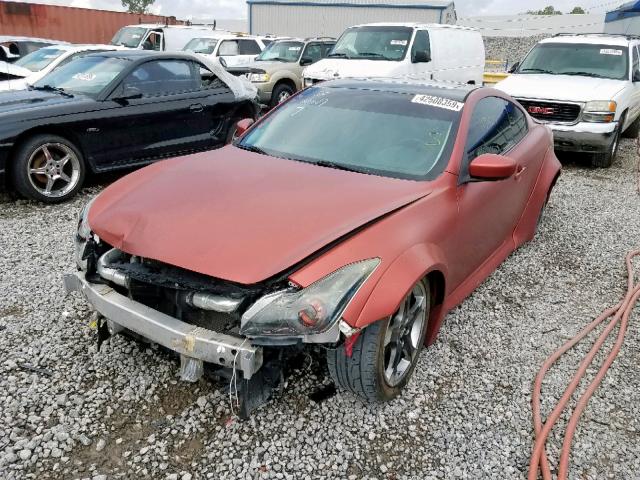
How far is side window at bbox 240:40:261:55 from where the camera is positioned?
1335 centimetres

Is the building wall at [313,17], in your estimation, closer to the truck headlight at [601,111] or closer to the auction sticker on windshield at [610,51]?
the auction sticker on windshield at [610,51]

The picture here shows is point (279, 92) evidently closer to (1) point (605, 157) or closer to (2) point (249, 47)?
(2) point (249, 47)

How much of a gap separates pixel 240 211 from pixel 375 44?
25.5 ft

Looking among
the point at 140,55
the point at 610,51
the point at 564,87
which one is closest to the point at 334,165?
the point at 140,55

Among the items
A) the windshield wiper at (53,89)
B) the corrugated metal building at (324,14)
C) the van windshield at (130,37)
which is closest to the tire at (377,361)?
the windshield wiper at (53,89)

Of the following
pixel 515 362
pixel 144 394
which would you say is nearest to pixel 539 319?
pixel 515 362

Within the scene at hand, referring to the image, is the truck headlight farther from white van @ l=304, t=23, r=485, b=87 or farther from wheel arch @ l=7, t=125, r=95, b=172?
wheel arch @ l=7, t=125, r=95, b=172

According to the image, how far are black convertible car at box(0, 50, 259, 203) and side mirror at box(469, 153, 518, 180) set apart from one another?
13.6 ft

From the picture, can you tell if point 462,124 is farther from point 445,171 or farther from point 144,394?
point 144,394

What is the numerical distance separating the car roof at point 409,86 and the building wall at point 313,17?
97.2 feet

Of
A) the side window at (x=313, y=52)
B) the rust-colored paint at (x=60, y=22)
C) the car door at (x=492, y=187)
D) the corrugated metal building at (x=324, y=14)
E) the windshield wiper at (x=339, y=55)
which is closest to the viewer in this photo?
the car door at (x=492, y=187)

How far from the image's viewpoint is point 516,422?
263 centimetres

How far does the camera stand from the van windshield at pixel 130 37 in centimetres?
1369

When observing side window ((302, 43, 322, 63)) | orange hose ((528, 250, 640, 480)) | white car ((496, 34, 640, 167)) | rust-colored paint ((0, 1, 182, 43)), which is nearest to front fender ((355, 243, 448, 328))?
orange hose ((528, 250, 640, 480))
